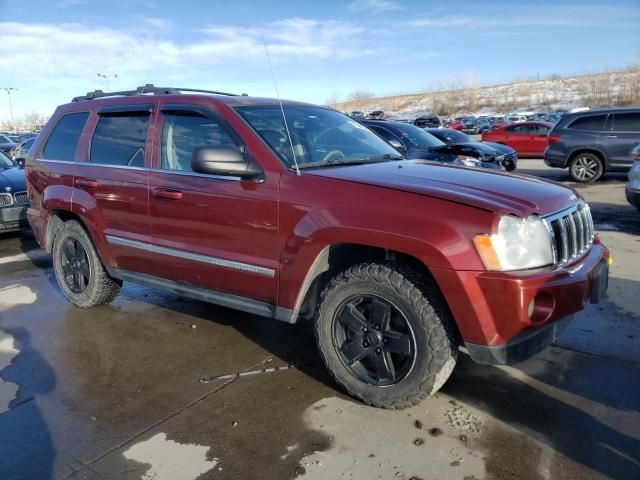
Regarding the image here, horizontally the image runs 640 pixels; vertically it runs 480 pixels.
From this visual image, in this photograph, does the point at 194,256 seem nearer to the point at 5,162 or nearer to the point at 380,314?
the point at 380,314

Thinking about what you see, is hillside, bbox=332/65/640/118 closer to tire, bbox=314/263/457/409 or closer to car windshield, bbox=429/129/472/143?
car windshield, bbox=429/129/472/143

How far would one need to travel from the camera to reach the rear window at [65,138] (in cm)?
500

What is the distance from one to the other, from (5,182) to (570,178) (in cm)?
1271

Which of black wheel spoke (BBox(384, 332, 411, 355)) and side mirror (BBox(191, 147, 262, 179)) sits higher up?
side mirror (BBox(191, 147, 262, 179))

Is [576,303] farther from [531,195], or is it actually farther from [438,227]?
[438,227]

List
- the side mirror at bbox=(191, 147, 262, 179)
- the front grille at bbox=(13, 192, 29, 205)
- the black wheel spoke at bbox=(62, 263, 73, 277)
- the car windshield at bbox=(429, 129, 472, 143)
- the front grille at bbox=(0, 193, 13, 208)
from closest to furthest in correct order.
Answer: the side mirror at bbox=(191, 147, 262, 179)
the black wheel spoke at bbox=(62, 263, 73, 277)
the front grille at bbox=(0, 193, 13, 208)
the front grille at bbox=(13, 192, 29, 205)
the car windshield at bbox=(429, 129, 472, 143)

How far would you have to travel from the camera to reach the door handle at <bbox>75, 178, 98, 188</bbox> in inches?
183

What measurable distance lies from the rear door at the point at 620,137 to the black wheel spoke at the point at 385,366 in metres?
11.8

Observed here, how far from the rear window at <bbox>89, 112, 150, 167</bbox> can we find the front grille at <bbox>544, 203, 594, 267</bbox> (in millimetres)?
3063

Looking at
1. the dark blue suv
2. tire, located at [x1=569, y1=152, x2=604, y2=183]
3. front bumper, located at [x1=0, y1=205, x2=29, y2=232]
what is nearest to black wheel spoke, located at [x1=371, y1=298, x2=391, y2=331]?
front bumper, located at [x1=0, y1=205, x2=29, y2=232]

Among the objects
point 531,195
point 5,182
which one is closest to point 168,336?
point 531,195

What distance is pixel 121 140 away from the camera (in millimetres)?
4559

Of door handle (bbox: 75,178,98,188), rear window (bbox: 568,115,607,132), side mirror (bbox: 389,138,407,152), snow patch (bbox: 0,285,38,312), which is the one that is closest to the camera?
door handle (bbox: 75,178,98,188)

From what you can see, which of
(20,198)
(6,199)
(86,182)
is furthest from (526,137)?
(86,182)
